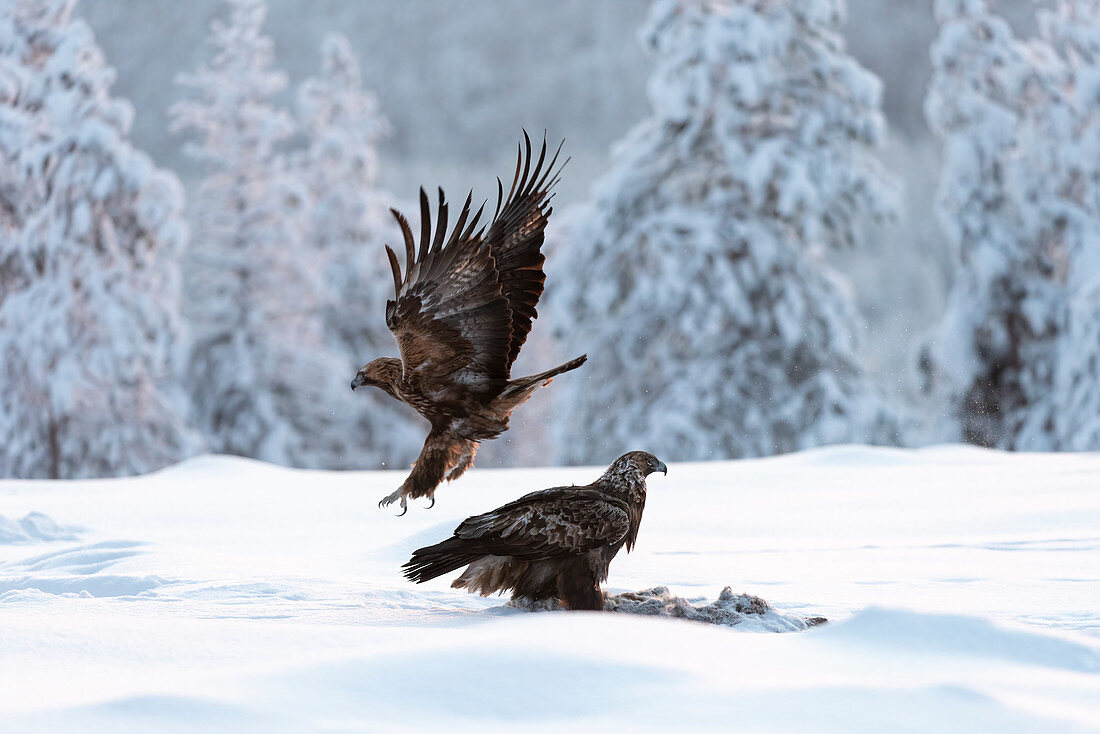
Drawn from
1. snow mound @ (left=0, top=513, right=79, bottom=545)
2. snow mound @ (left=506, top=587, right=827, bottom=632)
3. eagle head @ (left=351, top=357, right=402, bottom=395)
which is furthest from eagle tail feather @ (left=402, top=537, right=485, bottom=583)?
snow mound @ (left=0, top=513, right=79, bottom=545)

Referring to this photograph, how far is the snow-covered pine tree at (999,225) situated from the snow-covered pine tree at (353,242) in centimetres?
1231

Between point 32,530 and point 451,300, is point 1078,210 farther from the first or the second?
point 32,530

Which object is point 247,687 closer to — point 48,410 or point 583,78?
point 48,410

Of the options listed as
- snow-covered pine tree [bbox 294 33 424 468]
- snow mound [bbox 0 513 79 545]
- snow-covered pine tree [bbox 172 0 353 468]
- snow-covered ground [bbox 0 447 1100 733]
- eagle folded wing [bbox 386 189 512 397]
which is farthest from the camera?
snow-covered pine tree [bbox 294 33 424 468]

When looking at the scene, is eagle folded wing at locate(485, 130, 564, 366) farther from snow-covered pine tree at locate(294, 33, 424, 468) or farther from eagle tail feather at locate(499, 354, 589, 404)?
snow-covered pine tree at locate(294, 33, 424, 468)

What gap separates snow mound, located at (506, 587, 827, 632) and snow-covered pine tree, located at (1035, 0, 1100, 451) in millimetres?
15933

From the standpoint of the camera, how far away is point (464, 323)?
189 inches

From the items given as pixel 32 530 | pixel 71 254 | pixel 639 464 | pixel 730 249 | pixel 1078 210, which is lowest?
pixel 32 530

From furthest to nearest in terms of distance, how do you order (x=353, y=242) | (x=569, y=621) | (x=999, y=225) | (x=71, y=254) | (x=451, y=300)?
(x=353, y=242) → (x=999, y=225) → (x=71, y=254) → (x=451, y=300) → (x=569, y=621)

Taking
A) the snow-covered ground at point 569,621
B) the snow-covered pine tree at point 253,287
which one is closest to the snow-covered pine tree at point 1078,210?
the snow-covered ground at point 569,621

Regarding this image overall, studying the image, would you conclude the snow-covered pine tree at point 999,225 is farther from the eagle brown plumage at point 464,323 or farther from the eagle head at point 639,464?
the eagle head at point 639,464

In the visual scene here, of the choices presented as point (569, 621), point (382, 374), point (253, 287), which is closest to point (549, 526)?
point (569, 621)

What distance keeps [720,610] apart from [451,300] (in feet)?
5.53

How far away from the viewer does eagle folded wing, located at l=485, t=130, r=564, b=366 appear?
5.00 metres
